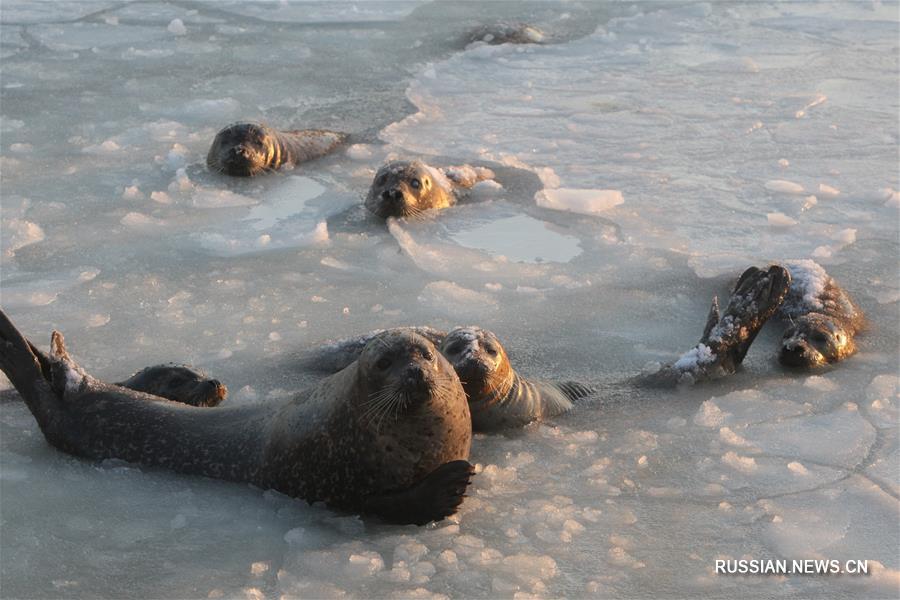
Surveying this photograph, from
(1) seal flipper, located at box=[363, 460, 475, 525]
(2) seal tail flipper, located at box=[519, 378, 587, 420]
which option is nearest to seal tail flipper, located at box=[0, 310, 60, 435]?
(1) seal flipper, located at box=[363, 460, 475, 525]

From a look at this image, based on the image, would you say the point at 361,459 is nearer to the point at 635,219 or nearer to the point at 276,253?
the point at 276,253

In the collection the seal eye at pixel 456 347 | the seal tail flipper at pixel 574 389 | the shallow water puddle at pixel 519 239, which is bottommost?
the seal tail flipper at pixel 574 389

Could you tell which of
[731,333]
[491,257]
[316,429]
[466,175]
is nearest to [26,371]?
[316,429]

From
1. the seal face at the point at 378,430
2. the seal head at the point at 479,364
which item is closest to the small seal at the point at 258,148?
the seal head at the point at 479,364

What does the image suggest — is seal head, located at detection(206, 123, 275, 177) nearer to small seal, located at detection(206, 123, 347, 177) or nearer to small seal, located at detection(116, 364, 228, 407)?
small seal, located at detection(206, 123, 347, 177)

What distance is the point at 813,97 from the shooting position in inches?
388

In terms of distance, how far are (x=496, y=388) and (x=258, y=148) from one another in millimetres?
3832

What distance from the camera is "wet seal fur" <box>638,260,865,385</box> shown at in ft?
17.9

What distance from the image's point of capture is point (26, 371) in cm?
478

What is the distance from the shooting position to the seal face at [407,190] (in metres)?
7.48

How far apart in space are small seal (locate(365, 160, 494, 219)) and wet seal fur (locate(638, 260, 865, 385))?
2434 mm

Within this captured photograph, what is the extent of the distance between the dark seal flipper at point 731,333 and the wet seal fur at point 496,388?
413 mm

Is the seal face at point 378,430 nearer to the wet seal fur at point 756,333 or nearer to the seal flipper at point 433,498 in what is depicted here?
the seal flipper at point 433,498

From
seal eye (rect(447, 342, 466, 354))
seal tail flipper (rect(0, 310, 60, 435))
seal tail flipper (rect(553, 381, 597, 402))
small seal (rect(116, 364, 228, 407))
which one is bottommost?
seal tail flipper (rect(553, 381, 597, 402))
